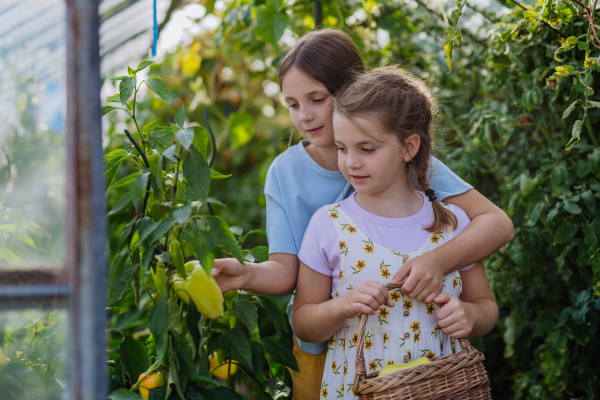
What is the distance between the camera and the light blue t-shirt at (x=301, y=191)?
125 cm

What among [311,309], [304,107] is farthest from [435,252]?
[304,107]

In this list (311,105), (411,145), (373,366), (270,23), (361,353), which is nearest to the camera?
(361,353)

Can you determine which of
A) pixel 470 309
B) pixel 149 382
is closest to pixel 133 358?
pixel 149 382

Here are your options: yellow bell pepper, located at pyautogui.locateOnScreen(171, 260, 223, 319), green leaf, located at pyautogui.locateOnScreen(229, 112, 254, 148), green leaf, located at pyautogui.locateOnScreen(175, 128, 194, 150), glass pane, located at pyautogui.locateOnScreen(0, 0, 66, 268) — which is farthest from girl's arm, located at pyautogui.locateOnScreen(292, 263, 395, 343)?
green leaf, located at pyautogui.locateOnScreen(229, 112, 254, 148)

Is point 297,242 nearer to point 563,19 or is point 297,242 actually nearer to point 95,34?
point 95,34

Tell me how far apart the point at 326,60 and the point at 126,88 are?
510 millimetres

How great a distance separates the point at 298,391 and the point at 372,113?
744 mm

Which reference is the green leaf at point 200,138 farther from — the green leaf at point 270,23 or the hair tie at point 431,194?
the green leaf at point 270,23

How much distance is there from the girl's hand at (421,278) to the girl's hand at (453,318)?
0.02 m

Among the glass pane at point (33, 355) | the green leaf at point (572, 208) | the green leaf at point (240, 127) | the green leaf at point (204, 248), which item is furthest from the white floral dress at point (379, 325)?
the green leaf at point (240, 127)

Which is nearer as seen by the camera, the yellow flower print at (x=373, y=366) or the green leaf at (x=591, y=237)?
the yellow flower print at (x=373, y=366)

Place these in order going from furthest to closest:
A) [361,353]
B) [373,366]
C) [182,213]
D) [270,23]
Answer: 1. [270,23]
2. [373,366]
3. [361,353]
4. [182,213]

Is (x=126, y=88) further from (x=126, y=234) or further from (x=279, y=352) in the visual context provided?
(x=279, y=352)

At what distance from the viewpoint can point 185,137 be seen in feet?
2.80
